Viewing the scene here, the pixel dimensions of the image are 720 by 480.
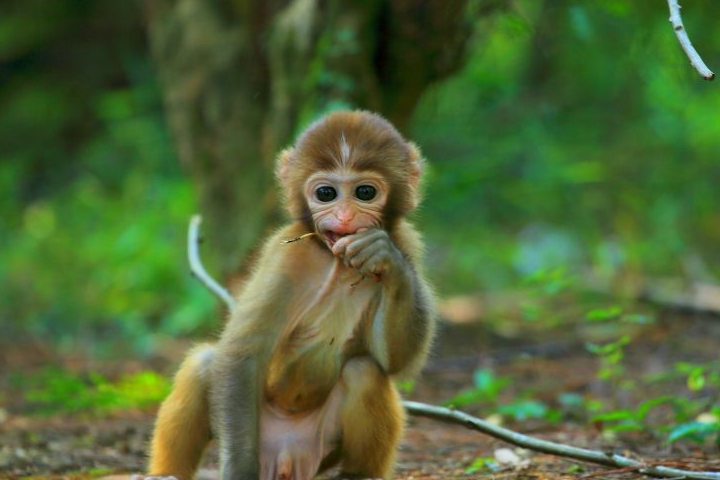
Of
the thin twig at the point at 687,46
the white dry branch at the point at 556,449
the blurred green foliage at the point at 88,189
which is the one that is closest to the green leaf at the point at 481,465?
the white dry branch at the point at 556,449

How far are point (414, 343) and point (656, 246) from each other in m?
8.68

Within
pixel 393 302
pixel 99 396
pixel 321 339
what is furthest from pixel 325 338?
pixel 99 396

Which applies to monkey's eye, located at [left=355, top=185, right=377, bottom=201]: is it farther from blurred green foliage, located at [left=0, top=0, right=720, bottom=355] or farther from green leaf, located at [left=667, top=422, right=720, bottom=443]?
blurred green foliage, located at [left=0, top=0, right=720, bottom=355]

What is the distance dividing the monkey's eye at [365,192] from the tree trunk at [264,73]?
2891 mm

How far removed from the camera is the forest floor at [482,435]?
17.7 ft

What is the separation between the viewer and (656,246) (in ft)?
41.1

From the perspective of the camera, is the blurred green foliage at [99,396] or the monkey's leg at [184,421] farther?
the blurred green foliage at [99,396]

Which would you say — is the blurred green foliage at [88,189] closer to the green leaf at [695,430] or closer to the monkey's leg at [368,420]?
the green leaf at [695,430]

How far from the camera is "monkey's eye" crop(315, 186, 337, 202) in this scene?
445 cm

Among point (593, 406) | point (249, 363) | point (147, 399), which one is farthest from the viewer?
point (147, 399)

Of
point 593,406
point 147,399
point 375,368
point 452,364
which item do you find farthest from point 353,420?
point 452,364

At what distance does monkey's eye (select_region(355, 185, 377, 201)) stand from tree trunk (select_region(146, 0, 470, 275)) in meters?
2.89

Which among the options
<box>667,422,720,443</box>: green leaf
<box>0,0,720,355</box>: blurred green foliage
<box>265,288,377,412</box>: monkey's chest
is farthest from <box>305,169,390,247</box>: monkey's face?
<box>0,0,720,355</box>: blurred green foliage

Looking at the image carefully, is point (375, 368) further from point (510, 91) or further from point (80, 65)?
point (80, 65)
